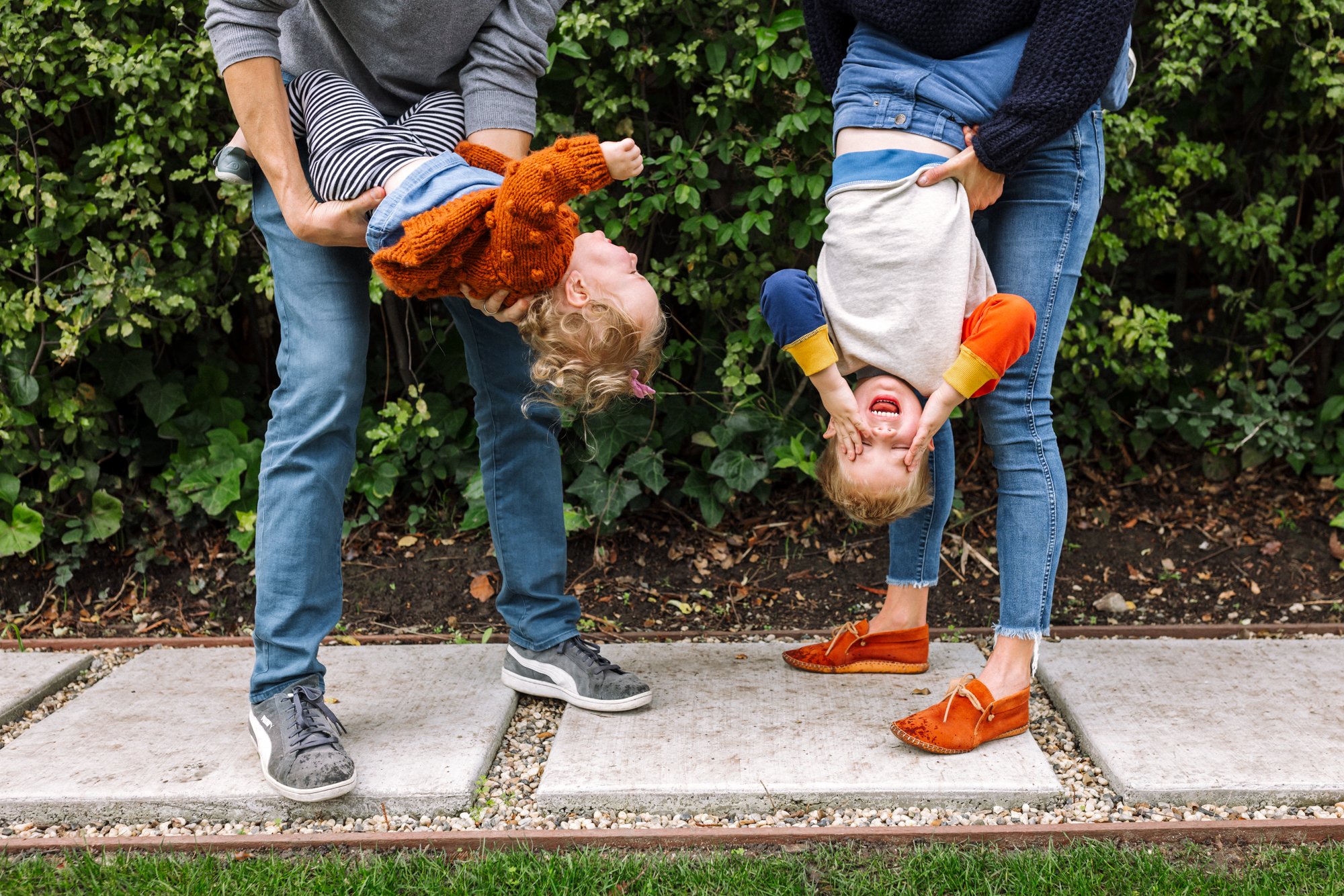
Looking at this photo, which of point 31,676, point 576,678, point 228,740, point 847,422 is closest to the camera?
point 847,422

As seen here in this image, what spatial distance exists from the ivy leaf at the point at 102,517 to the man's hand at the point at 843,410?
2404 millimetres

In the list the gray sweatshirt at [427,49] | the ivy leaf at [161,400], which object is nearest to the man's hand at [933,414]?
the gray sweatshirt at [427,49]

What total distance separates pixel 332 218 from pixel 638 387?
613 mm

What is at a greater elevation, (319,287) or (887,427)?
(319,287)

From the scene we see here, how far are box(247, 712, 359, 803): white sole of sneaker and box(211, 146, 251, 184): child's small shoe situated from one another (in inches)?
42.1

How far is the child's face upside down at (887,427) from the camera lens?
204 cm

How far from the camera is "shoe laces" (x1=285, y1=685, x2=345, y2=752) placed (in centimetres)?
203

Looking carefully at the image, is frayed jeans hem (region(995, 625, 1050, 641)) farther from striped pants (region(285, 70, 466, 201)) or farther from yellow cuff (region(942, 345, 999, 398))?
striped pants (region(285, 70, 466, 201))

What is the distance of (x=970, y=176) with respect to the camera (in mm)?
1976

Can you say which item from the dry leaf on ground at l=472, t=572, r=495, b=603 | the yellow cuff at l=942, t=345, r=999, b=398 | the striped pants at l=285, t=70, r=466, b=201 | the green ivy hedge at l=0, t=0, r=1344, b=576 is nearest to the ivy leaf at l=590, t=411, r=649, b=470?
the green ivy hedge at l=0, t=0, r=1344, b=576

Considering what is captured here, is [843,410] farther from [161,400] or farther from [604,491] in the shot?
[161,400]

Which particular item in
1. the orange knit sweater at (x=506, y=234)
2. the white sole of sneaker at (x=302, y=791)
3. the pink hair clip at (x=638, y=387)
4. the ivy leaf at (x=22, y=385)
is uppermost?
the orange knit sweater at (x=506, y=234)

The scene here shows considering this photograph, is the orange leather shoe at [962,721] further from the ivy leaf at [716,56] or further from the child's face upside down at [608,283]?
the ivy leaf at [716,56]

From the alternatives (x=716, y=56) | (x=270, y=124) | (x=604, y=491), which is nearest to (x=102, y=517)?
(x=604, y=491)
